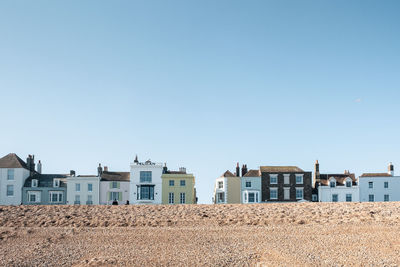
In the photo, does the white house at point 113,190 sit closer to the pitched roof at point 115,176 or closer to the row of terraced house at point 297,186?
the pitched roof at point 115,176

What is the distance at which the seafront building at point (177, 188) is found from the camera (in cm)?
6012

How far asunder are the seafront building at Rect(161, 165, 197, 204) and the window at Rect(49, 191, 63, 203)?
53.5 feet

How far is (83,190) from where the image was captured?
62469 mm

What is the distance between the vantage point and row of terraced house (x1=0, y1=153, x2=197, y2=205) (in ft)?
198

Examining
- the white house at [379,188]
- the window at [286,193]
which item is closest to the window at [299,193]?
the window at [286,193]

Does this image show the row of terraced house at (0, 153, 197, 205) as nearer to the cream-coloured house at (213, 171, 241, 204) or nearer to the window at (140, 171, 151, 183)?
the window at (140, 171, 151, 183)

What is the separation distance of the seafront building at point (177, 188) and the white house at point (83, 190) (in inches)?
400

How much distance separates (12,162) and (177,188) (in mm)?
25672

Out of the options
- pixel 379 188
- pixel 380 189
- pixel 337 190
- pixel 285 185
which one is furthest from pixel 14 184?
pixel 380 189

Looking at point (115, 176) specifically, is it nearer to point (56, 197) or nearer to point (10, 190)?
point (56, 197)

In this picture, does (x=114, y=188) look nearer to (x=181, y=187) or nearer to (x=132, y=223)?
(x=181, y=187)

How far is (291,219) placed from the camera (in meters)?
23.8

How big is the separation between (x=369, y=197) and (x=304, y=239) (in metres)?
49.8

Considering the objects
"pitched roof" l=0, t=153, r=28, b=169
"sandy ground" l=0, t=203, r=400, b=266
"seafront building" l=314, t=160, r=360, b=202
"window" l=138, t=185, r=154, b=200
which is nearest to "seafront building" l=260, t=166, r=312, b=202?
"seafront building" l=314, t=160, r=360, b=202
